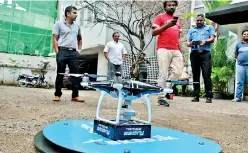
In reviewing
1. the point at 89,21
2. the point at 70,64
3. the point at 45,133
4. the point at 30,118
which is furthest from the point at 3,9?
the point at 45,133

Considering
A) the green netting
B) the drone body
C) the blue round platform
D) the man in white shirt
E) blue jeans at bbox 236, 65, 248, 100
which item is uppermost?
the green netting

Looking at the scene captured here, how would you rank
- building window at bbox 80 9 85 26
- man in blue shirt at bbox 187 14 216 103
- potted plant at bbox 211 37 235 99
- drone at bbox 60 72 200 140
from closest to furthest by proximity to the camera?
drone at bbox 60 72 200 140 → man in blue shirt at bbox 187 14 216 103 → potted plant at bbox 211 37 235 99 → building window at bbox 80 9 85 26

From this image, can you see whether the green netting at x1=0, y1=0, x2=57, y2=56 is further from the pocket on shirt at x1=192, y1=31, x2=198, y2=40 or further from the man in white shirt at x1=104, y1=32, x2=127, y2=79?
the pocket on shirt at x1=192, y1=31, x2=198, y2=40

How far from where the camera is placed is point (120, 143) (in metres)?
1.96

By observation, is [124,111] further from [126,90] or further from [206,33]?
[206,33]

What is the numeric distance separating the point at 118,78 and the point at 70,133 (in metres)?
0.51

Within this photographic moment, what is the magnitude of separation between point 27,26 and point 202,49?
10410mm

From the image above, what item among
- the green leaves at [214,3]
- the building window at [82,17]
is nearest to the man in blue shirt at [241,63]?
the green leaves at [214,3]

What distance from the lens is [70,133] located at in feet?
7.09

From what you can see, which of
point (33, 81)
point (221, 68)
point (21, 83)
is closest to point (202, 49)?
point (221, 68)

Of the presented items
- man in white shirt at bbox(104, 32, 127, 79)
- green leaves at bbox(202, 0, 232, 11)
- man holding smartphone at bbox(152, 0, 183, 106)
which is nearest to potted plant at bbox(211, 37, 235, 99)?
Answer: green leaves at bbox(202, 0, 232, 11)

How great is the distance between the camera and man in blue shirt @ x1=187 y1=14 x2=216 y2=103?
571cm

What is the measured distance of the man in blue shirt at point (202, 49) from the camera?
5.71 metres

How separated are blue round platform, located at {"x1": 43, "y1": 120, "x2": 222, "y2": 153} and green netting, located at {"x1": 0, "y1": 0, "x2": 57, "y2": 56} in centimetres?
1241
